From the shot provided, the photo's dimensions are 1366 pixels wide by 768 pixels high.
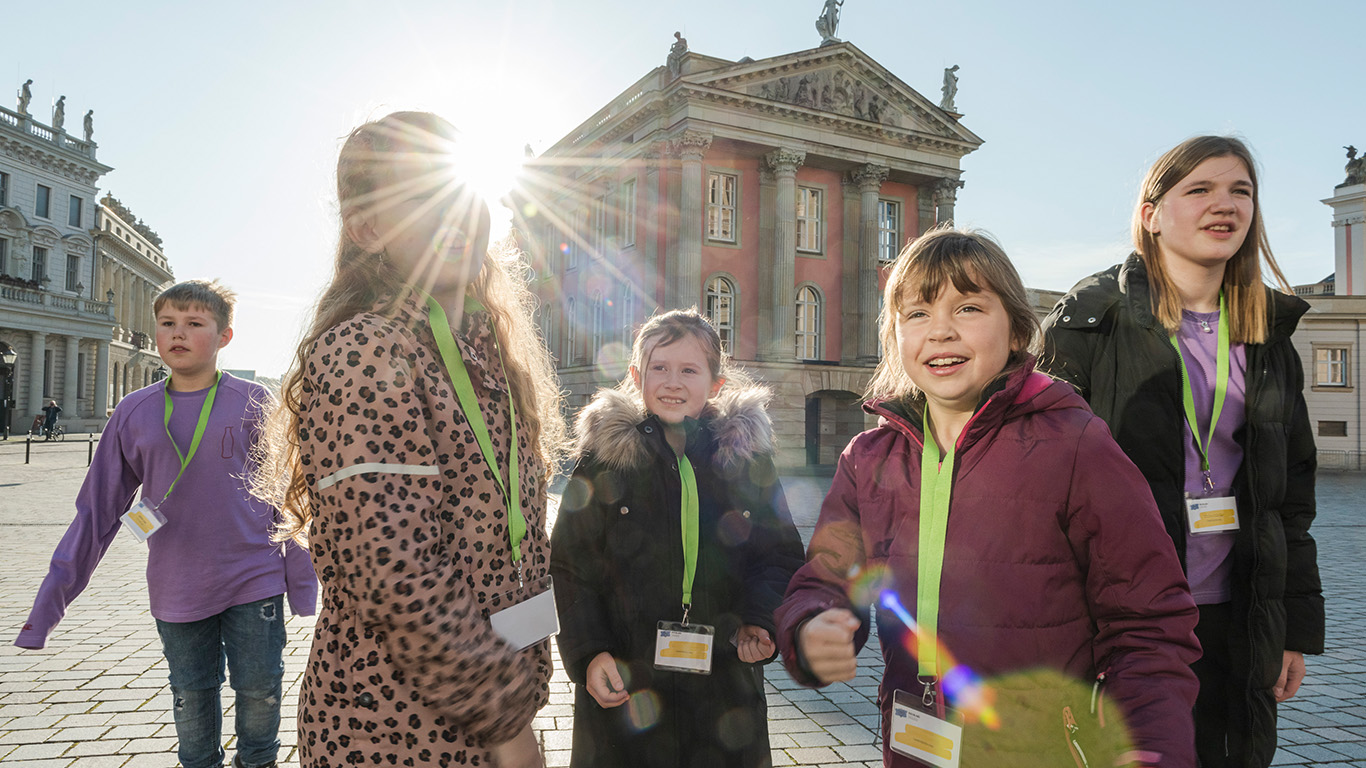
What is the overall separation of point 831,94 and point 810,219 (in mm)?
4716

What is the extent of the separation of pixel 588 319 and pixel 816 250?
33.3ft

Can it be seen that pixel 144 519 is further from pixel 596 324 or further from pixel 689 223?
pixel 596 324

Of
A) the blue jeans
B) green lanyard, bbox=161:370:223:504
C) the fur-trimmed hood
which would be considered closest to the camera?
the fur-trimmed hood

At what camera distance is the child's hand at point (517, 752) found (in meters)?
1.60

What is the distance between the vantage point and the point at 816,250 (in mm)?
32125

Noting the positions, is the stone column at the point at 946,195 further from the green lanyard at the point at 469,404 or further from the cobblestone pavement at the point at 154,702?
the green lanyard at the point at 469,404

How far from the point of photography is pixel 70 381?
1993 inches

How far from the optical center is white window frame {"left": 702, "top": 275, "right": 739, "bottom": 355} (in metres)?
30.4

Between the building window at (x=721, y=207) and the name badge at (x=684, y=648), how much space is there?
93.1 ft

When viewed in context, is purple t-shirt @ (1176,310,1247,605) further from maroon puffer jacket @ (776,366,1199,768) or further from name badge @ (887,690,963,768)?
name badge @ (887,690,963,768)

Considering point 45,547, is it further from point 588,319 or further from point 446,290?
point 588,319

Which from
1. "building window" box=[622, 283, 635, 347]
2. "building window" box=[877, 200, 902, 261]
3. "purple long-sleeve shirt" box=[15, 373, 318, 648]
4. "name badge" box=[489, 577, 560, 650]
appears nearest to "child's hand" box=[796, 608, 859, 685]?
"name badge" box=[489, 577, 560, 650]

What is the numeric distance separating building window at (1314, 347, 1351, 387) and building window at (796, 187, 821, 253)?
22.9 metres

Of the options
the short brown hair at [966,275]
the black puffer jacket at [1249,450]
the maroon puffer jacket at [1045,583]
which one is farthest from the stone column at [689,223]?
the maroon puffer jacket at [1045,583]
